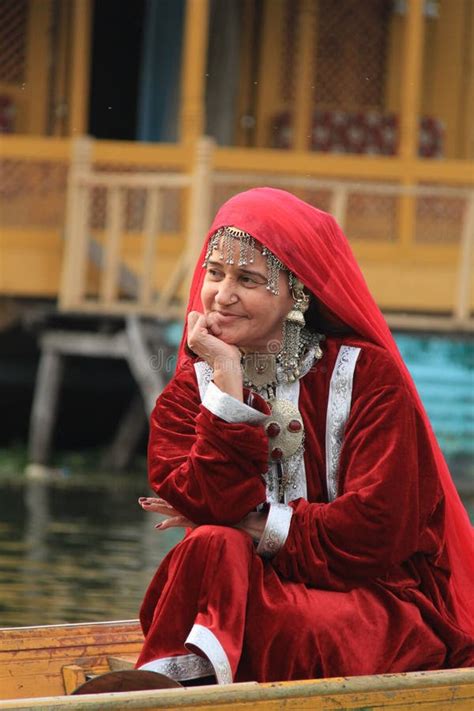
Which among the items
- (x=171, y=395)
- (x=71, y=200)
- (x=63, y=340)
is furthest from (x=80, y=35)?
(x=171, y=395)

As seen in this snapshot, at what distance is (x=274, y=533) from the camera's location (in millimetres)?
4012

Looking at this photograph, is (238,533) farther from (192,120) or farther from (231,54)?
(231,54)

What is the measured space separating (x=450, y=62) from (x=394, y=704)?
1238cm

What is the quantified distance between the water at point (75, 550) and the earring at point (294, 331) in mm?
3317

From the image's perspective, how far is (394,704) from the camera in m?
3.91

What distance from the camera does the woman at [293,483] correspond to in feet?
12.9

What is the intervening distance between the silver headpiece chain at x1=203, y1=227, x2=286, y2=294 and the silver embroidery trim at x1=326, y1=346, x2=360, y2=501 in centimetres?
24

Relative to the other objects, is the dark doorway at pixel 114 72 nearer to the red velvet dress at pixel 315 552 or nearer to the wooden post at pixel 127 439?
the wooden post at pixel 127 439

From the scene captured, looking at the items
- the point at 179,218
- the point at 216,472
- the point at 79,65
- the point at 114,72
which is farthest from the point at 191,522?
the point at 114,72

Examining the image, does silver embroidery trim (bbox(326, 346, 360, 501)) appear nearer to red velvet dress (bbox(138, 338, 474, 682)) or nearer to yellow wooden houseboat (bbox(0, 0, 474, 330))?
red velvet dress (bbox(138, 338, 474, 682))

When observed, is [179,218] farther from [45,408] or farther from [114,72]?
[114,72]

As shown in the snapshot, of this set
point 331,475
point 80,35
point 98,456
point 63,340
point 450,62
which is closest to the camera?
point 331,475

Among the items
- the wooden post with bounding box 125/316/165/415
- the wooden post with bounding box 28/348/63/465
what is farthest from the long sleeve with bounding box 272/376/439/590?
the wooden post with bounding box 28/348/63/465

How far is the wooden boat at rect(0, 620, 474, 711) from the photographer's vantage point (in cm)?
358
